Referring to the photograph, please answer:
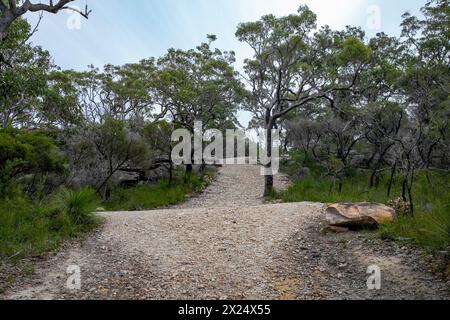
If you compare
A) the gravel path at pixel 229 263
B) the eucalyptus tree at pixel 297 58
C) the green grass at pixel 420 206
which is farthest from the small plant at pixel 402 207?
the eucalyptus tree at pixel 297 58

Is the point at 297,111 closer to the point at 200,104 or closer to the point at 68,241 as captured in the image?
the point at 200,104

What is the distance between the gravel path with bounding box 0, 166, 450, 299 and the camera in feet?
14.8

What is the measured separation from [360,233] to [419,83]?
10339mm

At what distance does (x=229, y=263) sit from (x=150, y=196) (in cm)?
948

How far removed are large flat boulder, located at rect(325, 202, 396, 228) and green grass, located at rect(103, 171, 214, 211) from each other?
7930 millimetres

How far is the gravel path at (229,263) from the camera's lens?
451 cm

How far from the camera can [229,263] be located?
18.5ft

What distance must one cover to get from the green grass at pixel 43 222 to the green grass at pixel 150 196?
15.4 ft

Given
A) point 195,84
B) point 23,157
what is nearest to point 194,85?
point 195,84

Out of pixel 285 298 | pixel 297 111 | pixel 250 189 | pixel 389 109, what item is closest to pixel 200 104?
pixel 250 189

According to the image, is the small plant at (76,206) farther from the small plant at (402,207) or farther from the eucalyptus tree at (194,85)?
the eucalyptus tree at (194,85)

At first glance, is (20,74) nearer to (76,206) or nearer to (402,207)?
(76,206)

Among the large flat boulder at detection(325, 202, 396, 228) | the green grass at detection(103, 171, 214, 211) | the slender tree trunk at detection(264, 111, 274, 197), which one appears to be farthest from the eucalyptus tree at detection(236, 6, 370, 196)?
the large flat boulder at detection(325, 202, 396, 228)
